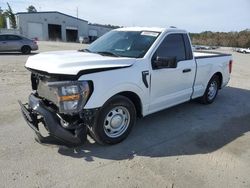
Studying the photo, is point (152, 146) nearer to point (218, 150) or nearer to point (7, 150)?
point (218, 150)

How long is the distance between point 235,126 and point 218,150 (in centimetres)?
143

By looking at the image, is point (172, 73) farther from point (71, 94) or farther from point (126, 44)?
point (71, 94)

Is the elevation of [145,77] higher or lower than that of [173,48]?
lower

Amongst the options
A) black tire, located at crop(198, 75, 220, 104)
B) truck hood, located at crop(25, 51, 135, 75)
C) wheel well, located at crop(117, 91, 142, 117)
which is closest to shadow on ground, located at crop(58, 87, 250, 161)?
black tire, located at crop(198, 75, 220, 104)

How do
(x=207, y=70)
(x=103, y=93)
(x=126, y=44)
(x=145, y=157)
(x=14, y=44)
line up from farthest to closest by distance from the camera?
(x=14, y=44), (x=207, y=70), (x=126, y=44), (x=145, y=157), (x=103, y=93)

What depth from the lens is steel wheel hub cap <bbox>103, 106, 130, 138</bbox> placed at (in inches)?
171

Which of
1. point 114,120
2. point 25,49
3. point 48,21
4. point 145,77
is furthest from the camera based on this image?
point 48,21

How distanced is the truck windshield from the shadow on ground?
1.46 metres

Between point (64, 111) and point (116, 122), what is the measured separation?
0.96 metres

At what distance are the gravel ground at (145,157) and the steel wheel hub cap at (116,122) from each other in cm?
22

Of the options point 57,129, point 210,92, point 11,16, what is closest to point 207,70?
point 210,92

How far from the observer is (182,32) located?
5.78 meters

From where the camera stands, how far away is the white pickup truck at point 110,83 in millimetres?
3830

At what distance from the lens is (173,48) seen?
5.47 metres
